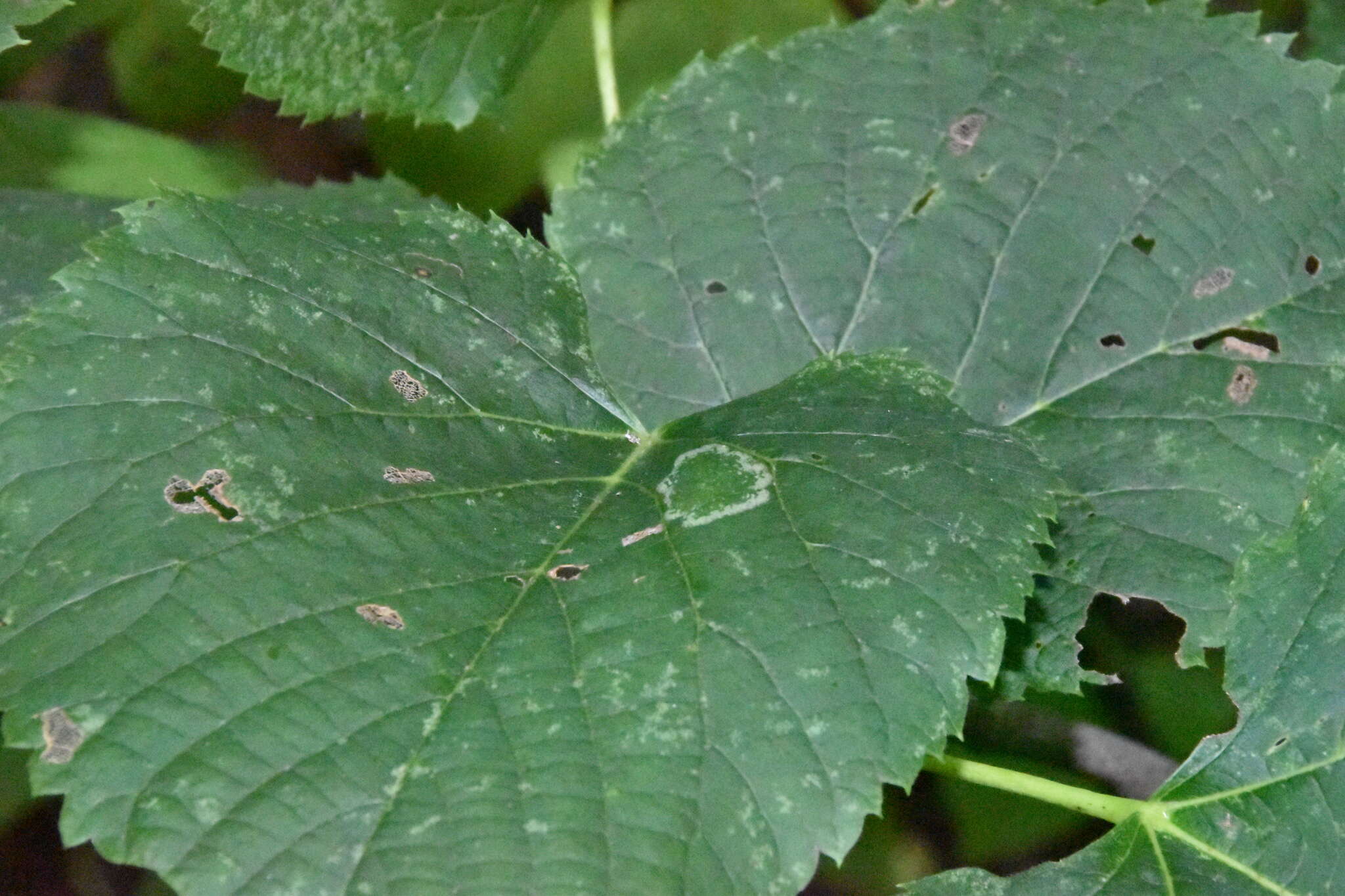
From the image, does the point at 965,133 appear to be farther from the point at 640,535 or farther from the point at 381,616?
the point at 381,616

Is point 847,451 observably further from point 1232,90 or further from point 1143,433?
point 1232,90

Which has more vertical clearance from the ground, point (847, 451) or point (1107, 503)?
point (847, 451)

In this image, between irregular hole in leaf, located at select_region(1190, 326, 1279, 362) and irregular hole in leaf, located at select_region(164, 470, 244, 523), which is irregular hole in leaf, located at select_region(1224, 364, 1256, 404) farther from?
irregular hole in leaf, located at select_region(164, 470, 244, 523)

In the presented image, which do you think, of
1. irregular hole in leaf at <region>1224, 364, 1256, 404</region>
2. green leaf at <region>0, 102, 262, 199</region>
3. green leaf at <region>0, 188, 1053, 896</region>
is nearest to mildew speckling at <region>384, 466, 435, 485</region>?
green leaf at <region>0, 188, 1053, 896</region>

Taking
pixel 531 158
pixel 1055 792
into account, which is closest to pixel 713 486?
pixel 1055 792

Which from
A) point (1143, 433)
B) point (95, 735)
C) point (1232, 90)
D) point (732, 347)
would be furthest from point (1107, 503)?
point (95, 735)
